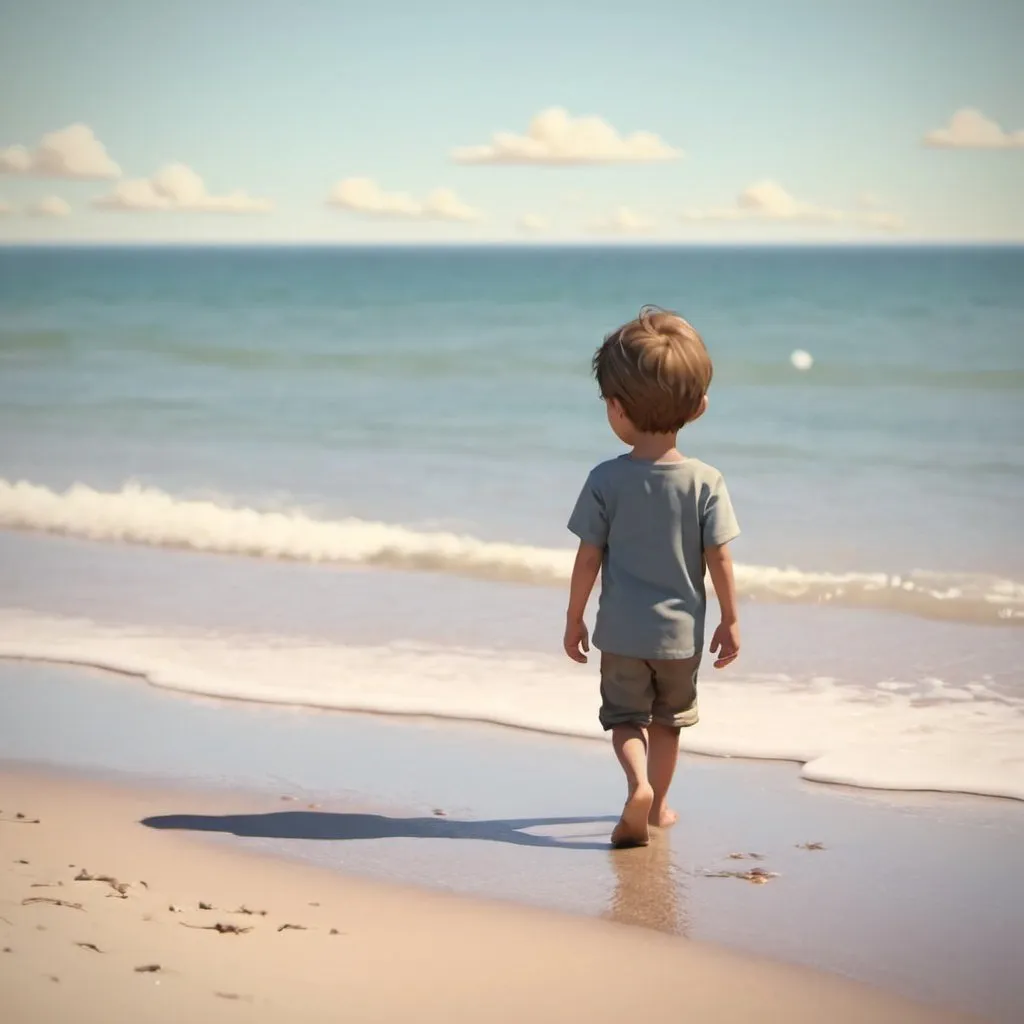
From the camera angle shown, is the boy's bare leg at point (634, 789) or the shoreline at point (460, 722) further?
the shoreline at point (460, 722)

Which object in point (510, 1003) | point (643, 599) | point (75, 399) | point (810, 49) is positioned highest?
point (810, 49)

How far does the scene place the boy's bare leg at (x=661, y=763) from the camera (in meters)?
2.77

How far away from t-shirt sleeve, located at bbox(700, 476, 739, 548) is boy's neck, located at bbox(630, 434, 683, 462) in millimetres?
99

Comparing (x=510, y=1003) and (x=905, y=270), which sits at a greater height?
(x=905, y=270)

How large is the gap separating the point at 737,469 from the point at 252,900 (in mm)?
6631

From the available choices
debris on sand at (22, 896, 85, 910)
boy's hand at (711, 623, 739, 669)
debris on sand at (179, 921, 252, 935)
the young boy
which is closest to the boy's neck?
the young boy

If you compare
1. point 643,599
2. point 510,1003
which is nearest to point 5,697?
point 643,599

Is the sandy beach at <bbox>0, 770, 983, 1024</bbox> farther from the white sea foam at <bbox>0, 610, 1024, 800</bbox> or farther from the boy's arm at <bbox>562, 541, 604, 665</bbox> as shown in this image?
the white sea foam at <bbox>0, 610, 1024, 800</bbox>

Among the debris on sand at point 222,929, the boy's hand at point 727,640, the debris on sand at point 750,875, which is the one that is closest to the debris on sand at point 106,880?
the debris on sand at point 222,929

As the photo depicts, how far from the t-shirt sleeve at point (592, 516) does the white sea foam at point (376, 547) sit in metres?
2.71

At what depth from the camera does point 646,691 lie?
2729 millimetres

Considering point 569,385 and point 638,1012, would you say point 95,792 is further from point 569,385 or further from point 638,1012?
point 569,385

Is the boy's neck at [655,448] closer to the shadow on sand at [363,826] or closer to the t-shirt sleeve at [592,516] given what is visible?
the t-shirt sleeve at [592,516]

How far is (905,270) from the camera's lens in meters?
22.7
